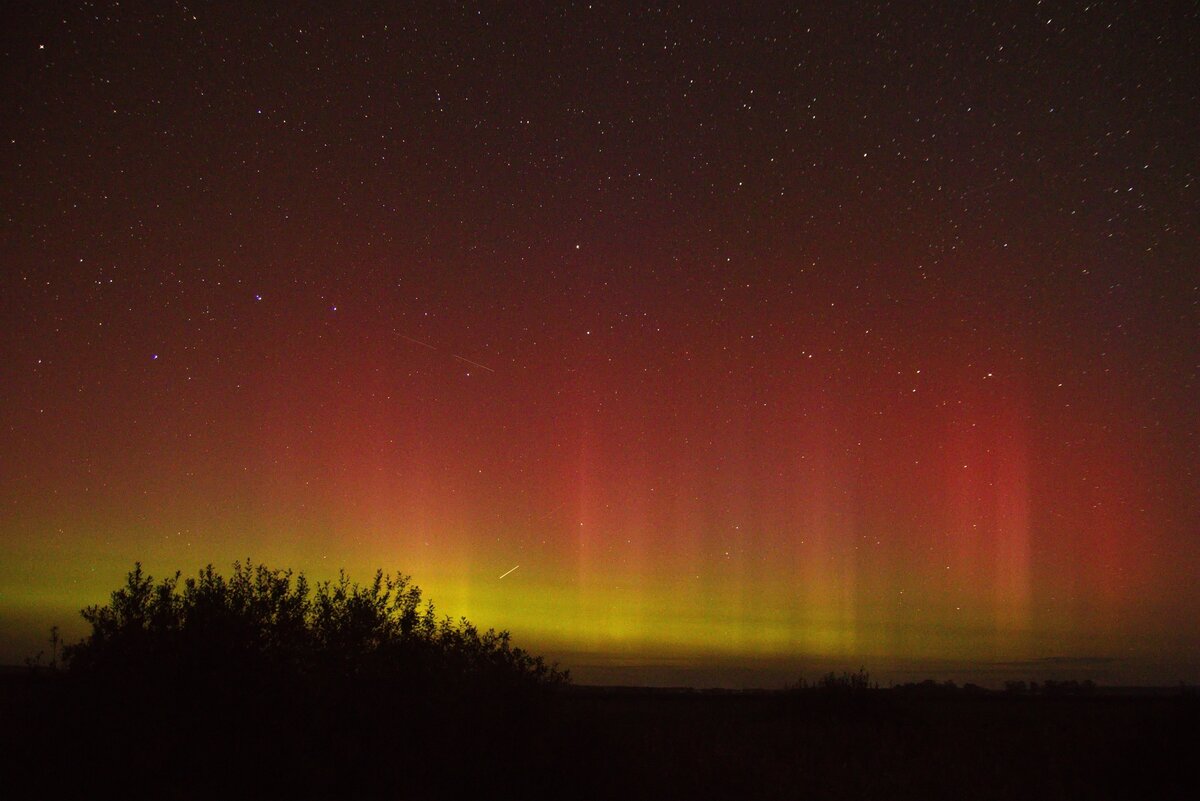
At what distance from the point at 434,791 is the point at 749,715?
17.2m

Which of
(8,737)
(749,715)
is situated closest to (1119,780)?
(749,715)

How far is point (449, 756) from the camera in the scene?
43.6 ft

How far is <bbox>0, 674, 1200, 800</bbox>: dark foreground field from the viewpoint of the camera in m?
12.1

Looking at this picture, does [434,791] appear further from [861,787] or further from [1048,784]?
[1048,784]

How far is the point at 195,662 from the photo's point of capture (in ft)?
42.5

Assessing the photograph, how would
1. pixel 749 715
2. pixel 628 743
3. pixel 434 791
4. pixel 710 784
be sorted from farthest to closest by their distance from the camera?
1. pixel 749 715
2. pixel 628 743
3. pixel 710 784
4. pixel 434 791

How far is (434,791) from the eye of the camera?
503 inches

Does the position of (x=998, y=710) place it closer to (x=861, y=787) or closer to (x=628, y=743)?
(x=861, y=787)

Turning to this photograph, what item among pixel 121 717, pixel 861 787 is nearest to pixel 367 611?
pixel 121 717

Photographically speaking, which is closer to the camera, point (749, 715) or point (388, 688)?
point (388, 688)

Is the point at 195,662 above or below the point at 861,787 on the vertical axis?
above

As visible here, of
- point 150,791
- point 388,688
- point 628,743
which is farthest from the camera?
point 628,743

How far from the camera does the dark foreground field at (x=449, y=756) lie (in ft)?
39.7

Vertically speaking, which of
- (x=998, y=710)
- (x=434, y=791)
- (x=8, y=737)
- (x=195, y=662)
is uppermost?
(x=195, y=662)
